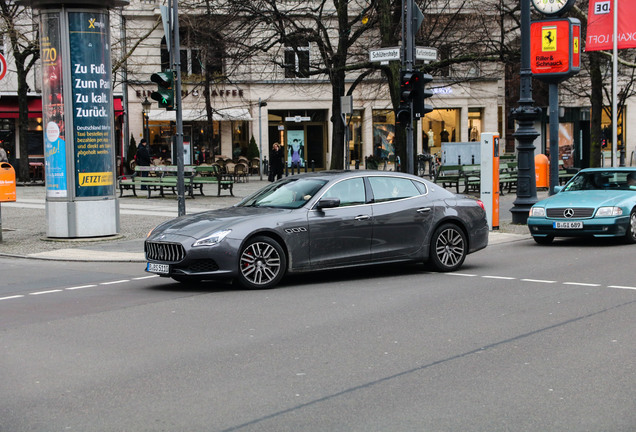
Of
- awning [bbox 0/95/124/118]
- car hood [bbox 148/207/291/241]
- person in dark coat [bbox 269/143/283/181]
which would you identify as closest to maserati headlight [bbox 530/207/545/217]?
car hood [bbox 148/207/291/241]

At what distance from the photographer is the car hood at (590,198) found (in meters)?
15.0

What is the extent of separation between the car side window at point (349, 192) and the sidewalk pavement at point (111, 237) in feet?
13.7

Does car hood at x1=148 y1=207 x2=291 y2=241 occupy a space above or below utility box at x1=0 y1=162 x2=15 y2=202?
below

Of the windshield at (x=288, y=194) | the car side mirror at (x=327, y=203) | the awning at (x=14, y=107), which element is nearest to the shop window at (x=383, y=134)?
the awning at (x=14, y=107)

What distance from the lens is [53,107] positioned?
53.1ft

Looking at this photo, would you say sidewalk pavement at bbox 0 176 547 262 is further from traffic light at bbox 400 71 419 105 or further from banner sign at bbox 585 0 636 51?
banner sign at bbox 585 0 636 51

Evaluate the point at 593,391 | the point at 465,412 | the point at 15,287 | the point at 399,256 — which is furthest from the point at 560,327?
the point at 15,287

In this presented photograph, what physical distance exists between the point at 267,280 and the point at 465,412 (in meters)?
5.43

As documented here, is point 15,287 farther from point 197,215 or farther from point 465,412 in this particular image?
point 465,412

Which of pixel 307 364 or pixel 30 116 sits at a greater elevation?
pixel 30 116

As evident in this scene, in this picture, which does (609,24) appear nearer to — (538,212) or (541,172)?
(541,172)

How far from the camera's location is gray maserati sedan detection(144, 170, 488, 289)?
10359 millimetres

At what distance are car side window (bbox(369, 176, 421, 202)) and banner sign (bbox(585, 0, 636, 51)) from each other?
14222 millimetres

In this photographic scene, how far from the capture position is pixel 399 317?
8.65m
